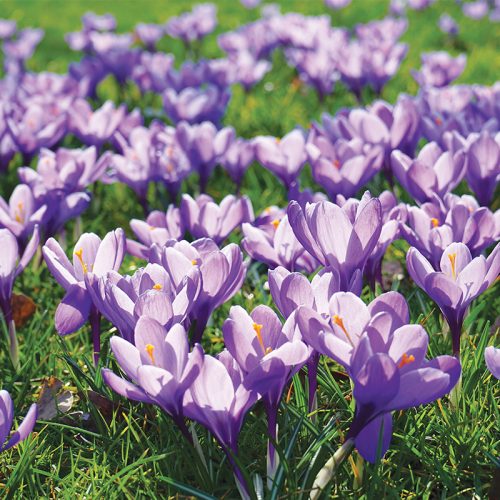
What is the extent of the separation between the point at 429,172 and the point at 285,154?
678mm

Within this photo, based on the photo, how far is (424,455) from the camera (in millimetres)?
1600

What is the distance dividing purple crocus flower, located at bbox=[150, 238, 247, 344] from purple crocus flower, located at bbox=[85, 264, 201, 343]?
0.05 meters

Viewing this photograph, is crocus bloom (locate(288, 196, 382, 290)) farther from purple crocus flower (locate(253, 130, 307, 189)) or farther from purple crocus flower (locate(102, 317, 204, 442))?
purple crocus flower (locate(253, 130, 307, 189))

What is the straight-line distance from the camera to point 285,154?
109 inches

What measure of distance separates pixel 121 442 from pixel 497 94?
2.33 m

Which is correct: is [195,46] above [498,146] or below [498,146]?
A: below

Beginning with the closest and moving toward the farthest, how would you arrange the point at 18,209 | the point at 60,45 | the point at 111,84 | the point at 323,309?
the point at 323,309, the point at 18,209, the point at 111,84, the point at 60,45

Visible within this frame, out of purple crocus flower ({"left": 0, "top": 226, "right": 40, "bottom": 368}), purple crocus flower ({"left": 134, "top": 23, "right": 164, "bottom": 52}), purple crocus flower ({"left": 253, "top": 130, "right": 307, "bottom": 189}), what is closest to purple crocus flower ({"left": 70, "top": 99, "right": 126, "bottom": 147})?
purple crocus flower ({"left": 253, "top": 130, "right": 307, "bottom": 189})

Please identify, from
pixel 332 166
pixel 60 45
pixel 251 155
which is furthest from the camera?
pixel 60 45

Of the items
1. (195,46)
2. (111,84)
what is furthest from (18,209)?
(195,46)

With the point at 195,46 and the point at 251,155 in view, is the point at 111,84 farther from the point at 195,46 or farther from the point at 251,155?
the point at 251,155

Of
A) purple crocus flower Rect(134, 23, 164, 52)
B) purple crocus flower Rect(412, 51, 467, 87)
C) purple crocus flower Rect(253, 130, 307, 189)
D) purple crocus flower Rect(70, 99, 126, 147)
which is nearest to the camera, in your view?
purple crocus flower Rect(253, 130, 307, 189)

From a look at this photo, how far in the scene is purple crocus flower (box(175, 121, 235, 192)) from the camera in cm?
294

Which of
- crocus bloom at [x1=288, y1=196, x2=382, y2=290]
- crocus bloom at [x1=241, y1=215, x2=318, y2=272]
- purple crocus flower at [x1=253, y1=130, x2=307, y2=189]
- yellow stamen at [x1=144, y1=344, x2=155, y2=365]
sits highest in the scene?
crocus bloom at [x1=288, y1=196, x2=382, y2=290]
